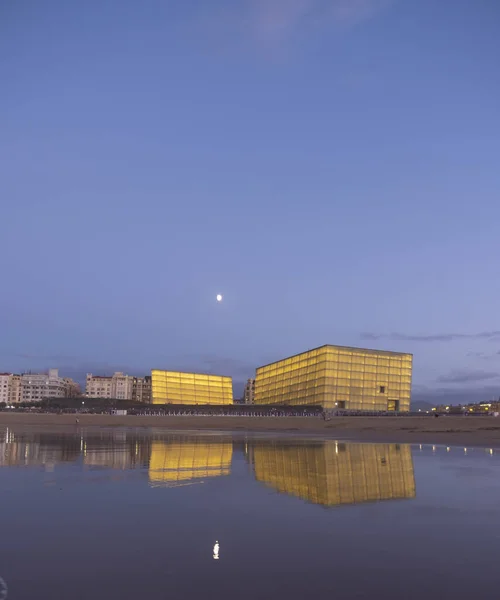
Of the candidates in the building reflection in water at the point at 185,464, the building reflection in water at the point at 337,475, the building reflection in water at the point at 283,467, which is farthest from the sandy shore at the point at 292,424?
the building reflection in water at the point at 337,475

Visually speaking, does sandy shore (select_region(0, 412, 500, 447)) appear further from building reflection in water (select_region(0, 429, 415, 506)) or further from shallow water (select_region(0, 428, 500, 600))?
shallow water (select_region(0, 428, 500, 600))

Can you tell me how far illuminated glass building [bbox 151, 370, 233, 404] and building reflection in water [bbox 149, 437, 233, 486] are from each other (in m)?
106

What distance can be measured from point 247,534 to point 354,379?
11308cm

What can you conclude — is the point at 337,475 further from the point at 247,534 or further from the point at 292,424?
the point at 292,424

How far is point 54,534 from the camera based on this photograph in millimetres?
9125

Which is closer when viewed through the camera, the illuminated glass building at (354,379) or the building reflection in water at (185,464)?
the building reflection in water at (185,464)

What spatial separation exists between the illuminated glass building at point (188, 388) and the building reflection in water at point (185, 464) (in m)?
106

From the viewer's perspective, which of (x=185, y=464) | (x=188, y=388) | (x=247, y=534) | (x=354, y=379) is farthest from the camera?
(x=188, y=388)

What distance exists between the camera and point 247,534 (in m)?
9.36

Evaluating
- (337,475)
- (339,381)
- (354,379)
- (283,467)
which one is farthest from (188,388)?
(337,475)

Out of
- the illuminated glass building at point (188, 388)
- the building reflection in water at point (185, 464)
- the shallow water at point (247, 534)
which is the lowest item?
the shallow water at point (247, 534)

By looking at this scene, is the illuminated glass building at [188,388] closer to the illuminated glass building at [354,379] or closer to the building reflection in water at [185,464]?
the illuminated glass building at [354,379]

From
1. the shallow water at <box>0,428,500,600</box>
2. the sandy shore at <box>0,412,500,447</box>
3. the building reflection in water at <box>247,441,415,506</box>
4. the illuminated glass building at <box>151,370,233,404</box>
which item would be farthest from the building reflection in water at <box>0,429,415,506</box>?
the illuminated glass building at <box>151,370,233,404</box>

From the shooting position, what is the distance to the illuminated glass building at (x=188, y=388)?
13100 cm
